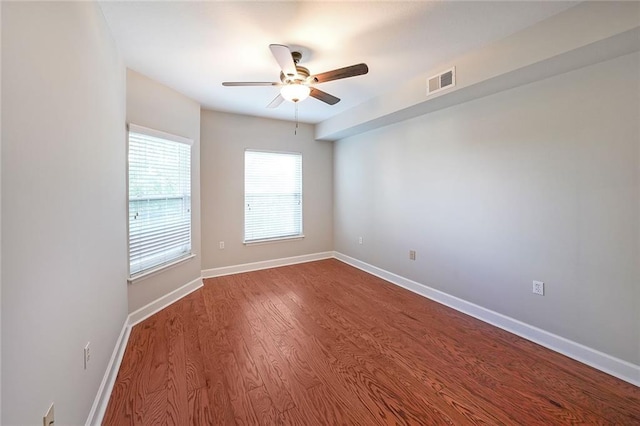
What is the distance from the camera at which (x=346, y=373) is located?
1928 millimetres

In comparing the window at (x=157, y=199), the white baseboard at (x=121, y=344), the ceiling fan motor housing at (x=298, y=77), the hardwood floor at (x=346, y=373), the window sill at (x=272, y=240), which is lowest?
the hardwood floor at (x=346, y=373)

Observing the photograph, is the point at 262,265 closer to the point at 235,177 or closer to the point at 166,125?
the point at 235,177

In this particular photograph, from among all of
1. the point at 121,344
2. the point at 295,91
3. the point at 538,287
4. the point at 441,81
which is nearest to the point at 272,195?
the point at 295,91

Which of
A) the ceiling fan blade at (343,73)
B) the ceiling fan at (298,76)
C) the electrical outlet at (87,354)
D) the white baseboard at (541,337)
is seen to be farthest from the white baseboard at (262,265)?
the ceiling fan blade at (343,73)

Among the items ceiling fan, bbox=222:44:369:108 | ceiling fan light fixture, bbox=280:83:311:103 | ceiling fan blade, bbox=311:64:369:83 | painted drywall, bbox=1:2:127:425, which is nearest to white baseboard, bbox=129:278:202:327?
painted drywall, bbox=1:2:127:425

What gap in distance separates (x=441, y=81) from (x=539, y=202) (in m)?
1.46

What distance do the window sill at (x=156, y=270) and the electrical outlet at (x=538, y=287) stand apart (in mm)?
3757

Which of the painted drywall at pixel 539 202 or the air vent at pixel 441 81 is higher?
the air vent at pixel 441 81

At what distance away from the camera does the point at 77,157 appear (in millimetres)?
1359

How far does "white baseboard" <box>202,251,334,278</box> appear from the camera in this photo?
409 cm

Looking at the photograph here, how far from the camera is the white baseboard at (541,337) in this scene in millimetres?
1894

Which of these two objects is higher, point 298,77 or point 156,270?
point 298,77

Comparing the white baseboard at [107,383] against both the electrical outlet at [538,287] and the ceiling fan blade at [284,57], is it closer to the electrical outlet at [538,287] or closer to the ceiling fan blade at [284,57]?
the ceiling fan blade at [284,57]

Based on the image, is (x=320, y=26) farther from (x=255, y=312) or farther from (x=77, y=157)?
(x=255, y=312)
